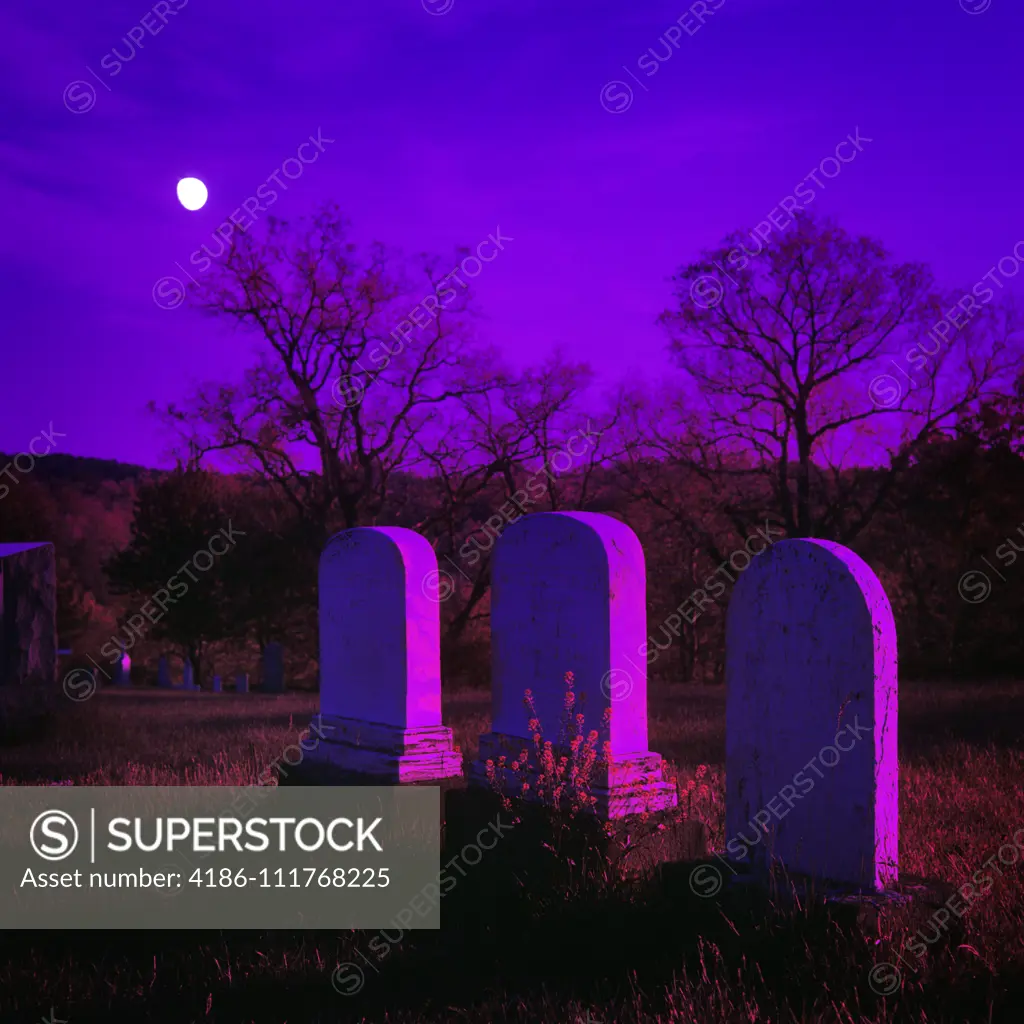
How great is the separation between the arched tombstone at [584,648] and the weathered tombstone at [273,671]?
1942 cm

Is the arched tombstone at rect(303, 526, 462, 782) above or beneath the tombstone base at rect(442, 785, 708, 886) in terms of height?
above

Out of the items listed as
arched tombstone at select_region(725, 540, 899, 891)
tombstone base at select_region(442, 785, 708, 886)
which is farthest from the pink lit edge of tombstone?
tombstone base at select_region(442, 785, 708, 886)

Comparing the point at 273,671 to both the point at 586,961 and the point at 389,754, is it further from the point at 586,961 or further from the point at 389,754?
the point at 586,961

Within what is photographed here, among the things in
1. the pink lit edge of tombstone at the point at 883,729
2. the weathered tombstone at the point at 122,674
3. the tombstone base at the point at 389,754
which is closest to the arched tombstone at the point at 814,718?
the pink lit edge of tombstone at the point at 883,729

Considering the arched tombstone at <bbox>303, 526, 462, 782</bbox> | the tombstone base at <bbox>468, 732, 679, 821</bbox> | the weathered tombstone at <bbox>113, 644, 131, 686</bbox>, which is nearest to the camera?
the tombstone base at <bbox>468, 732, 679, 821</bbox>

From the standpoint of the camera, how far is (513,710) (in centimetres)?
750

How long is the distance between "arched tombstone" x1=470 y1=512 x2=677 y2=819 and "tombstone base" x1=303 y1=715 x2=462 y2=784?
87 cm

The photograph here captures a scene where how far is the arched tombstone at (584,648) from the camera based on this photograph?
672 cm

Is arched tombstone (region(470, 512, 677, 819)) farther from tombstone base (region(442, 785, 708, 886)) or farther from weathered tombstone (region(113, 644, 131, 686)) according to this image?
weathered tombstone (region(113, 644, 131, 686))

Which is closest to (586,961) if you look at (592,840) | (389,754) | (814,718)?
(592,840)

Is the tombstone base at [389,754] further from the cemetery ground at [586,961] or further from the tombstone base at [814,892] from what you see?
the tombstone base at [814,892]

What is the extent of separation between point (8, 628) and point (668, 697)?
10.7 metres

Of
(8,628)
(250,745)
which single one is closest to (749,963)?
(250,745)

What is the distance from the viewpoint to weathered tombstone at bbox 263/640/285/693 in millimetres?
26094
